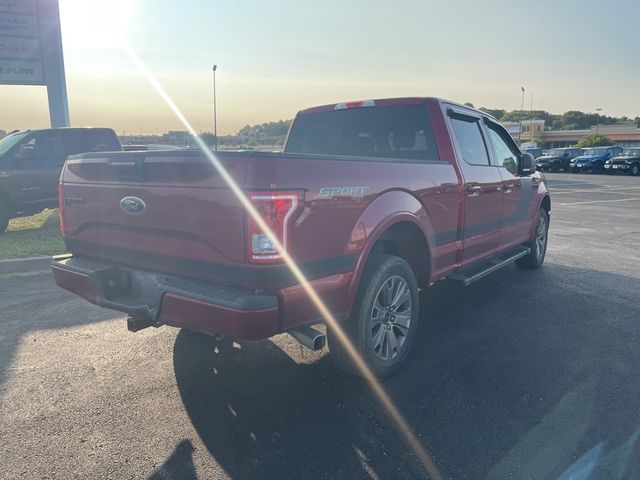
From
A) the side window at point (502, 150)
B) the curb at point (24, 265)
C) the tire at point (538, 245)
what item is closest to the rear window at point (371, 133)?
the side window at point (502, 150)

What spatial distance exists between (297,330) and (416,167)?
1621 mm

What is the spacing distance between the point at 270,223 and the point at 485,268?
3.15 m

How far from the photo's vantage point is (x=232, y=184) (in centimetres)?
254

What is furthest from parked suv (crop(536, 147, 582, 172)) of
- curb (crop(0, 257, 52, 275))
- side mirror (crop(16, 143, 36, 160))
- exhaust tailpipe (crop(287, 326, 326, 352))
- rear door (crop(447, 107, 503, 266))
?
exhaust tailpipe (crop(287, 326, 326, 352))

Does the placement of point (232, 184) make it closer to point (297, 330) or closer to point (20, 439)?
point (297, 330)

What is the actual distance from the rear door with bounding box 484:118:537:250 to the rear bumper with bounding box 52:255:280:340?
11.9ft

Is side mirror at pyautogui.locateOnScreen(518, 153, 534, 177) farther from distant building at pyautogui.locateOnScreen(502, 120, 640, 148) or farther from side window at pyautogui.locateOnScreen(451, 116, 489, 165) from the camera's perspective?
distant building at pyautogui.locateOnScreen(502, 120, 640, 148)

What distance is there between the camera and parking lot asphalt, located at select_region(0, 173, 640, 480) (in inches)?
102

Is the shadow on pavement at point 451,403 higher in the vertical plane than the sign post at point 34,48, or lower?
lower

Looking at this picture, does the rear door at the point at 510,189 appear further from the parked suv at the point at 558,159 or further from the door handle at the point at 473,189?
the parked suv at the point at 558,159

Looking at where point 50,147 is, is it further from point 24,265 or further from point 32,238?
point 24,265

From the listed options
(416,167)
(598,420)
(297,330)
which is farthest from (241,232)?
(598,420)

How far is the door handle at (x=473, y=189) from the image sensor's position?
14.5 ft

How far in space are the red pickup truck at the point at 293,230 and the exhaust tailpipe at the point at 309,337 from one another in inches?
0.4
